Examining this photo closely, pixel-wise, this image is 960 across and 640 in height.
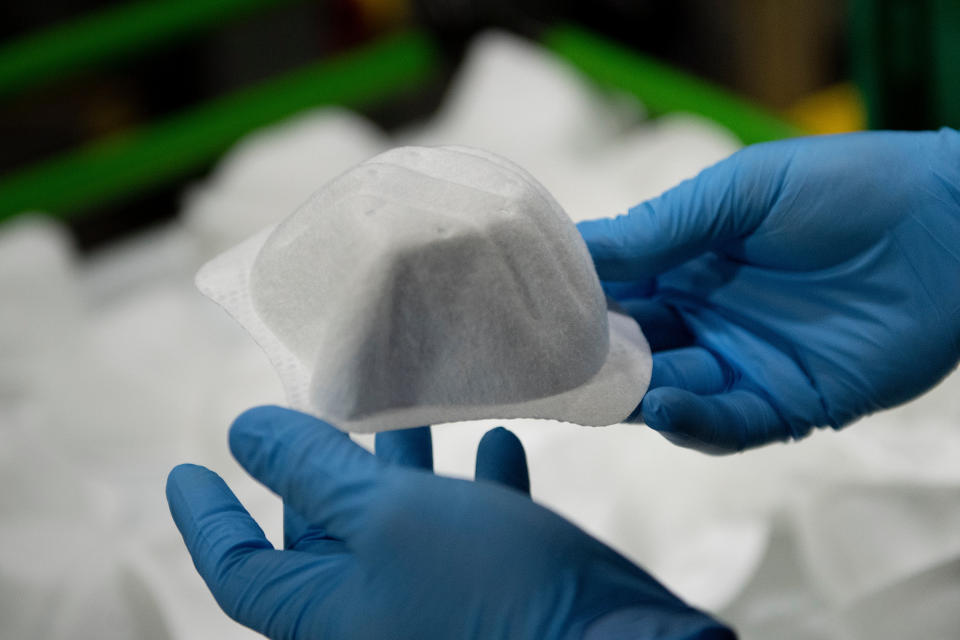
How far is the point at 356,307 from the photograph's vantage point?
2.81ft

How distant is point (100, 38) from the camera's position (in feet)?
7.09

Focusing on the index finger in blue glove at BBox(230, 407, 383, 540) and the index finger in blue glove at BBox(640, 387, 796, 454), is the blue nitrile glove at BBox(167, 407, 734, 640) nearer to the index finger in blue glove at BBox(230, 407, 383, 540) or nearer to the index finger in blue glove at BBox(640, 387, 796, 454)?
the index finger in blue glove at BBox(230, 407, 383, 540)

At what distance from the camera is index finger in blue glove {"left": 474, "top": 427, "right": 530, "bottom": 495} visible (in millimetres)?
1010

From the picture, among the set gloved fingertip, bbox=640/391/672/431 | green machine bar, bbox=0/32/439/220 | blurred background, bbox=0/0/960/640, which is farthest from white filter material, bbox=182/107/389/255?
gloved fingertip, bbox=640/391/672/431

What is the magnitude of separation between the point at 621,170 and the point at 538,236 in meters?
1.09

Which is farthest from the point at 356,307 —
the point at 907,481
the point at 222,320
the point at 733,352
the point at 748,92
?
the point at 748,92

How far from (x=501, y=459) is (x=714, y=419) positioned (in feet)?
0.73

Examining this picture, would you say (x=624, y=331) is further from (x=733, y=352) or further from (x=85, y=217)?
(x=85, y=217)

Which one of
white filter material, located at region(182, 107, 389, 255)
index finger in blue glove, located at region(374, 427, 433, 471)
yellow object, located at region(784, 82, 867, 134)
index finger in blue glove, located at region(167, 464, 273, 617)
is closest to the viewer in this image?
index finger in blue glove, located at region(167, 464, 273, 617)

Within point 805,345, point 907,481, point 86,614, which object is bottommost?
point 907,481

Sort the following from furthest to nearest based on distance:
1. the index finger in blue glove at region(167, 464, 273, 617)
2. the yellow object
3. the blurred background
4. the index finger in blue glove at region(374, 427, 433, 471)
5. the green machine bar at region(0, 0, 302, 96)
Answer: the yellow object
the green machine bar at region(0, 0, 302, 96)
the blurred background
the index finger in blue glove at region(374, 427, 433, 471)
the index finger in blue glove at region(167, 464, 273, 617)

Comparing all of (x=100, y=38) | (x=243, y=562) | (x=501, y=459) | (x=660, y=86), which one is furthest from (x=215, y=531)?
(x=100, y=38)

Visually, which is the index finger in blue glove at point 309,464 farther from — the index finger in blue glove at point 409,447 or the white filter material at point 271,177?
the white filter material at point 271,177

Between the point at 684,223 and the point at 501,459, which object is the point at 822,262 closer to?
the point at 684,223
